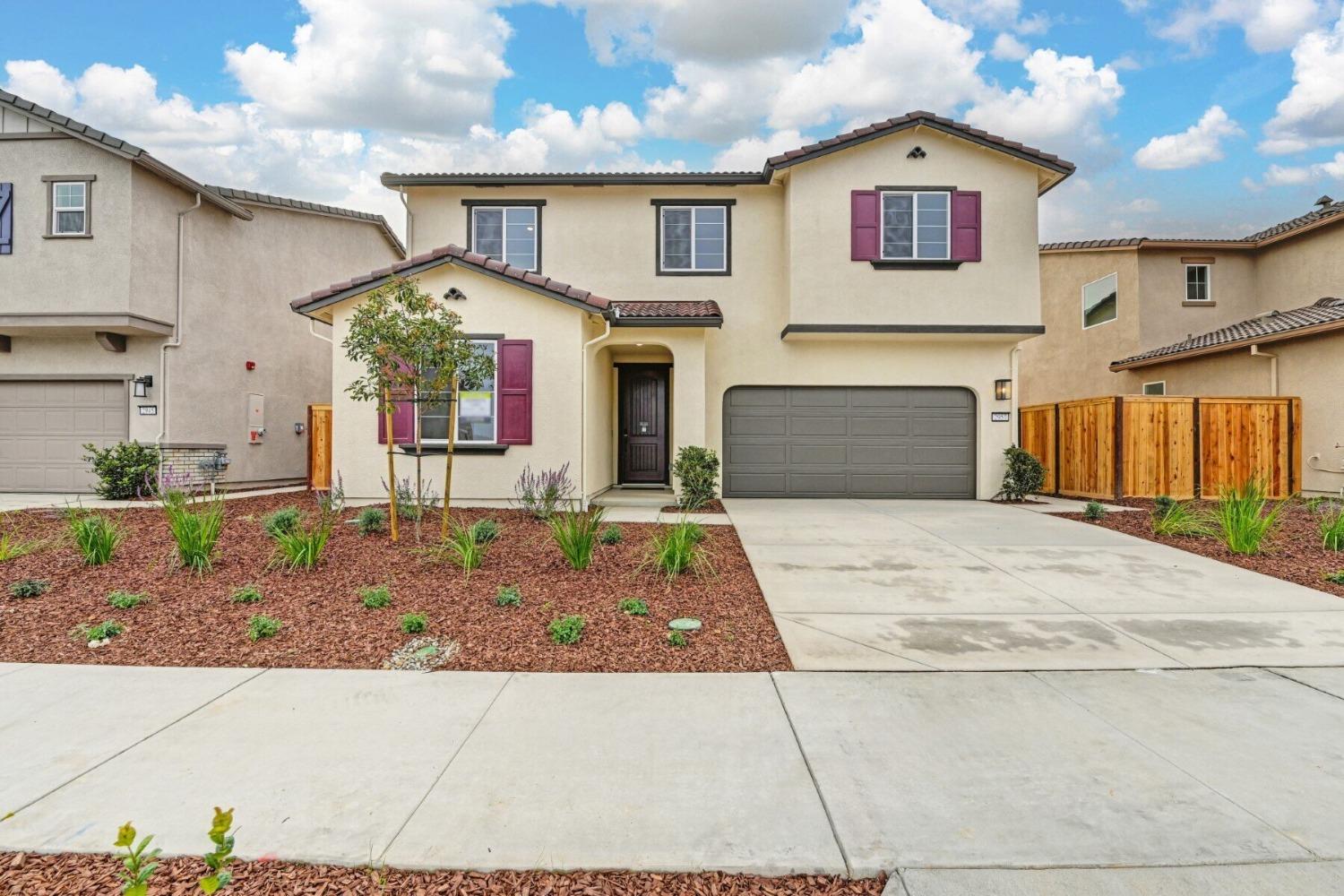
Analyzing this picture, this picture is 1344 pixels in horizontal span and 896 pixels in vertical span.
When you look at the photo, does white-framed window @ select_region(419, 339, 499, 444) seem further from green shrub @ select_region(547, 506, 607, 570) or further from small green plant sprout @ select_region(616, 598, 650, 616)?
small green plant sprout @ select_region(616, 598, 650, 616)

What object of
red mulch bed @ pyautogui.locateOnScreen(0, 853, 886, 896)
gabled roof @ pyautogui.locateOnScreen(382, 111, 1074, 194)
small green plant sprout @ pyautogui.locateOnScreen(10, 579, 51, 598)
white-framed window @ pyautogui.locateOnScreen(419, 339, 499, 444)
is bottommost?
red mulch bed @ pyautogui.locateOnScreen(0, 853, 886, 896)

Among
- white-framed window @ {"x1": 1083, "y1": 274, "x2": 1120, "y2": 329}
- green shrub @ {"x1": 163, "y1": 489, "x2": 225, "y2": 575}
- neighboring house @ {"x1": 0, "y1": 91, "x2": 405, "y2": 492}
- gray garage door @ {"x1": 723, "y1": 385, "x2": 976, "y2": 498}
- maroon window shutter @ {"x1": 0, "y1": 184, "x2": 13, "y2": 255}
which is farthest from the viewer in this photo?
white-framed window @ {"x1": 1083, "y1": 274, "x2": 1120, "y2": 329}

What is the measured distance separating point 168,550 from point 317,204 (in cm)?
1142

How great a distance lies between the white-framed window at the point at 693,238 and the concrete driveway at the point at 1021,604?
20.0ft

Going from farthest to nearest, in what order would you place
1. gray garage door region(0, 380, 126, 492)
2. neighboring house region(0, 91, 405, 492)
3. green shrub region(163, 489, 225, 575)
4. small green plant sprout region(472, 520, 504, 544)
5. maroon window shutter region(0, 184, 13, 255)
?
gray garage door region(0, 380, 126, 492) → maroon window shutter region(0, 184, 13, 255) → neighboring house region(0, 91, 405, 492) → small green plant sprout region(472, 520, 504, 544) → green shrub region(163, 489, 225, 575)

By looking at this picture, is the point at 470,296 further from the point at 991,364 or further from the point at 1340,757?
the point at 1340,757

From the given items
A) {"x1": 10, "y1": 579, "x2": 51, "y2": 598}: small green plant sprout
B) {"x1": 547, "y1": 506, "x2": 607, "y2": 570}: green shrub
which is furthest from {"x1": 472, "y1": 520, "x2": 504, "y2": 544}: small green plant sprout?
{"x1": 10, "y1": 579, "x2": 51, "y2": 598}: small green plant sprout

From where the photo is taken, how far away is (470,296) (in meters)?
9.94

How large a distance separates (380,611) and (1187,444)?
1336 centimetres

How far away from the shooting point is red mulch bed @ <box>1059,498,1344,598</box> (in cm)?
604

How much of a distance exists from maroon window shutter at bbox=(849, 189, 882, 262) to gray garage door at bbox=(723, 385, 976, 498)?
7.90 ft

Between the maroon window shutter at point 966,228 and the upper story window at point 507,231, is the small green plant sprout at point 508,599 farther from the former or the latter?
the maroon window shutter at point 966,228

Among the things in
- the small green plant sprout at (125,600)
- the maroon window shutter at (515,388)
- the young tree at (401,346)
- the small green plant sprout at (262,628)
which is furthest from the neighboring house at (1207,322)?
the small green plant sprout at (125,600)

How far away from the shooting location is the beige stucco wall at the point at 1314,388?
11.3 m
